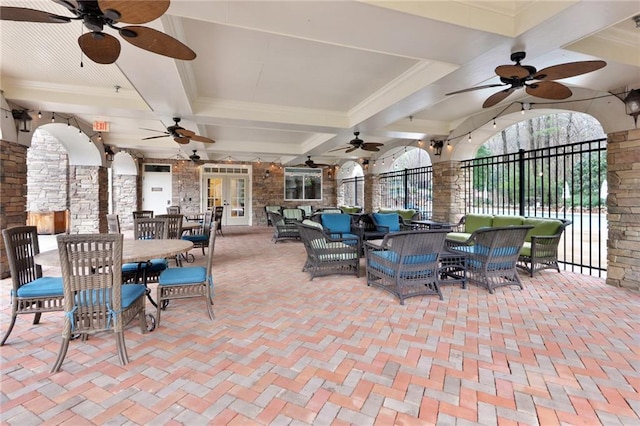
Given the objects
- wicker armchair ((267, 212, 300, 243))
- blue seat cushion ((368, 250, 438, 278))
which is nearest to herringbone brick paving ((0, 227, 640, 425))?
blue seat cushion ((368, 250, 438, 278))

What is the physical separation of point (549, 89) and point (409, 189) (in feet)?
22.7

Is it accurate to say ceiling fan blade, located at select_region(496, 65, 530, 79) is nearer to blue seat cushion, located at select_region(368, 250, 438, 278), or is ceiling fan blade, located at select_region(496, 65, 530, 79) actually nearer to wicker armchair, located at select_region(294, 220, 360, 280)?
blue seat cushion, located at select_region(368, 250, 438, 278)

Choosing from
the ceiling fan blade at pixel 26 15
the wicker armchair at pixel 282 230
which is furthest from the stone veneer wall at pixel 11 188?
the wicker armchair at pixel 282 230

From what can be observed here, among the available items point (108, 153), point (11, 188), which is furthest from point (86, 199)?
point (11, 188)

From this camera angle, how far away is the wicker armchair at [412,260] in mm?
3445

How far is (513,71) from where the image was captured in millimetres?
2896

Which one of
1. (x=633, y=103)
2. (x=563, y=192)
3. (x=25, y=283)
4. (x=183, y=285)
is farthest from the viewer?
(x=563, y=192)

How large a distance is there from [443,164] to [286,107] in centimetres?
423

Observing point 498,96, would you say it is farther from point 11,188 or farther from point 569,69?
point 11,188

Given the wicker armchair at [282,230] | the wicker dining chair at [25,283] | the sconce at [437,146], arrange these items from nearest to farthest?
1. the wicker dining chair at [25,283]
2. the sconce at [437,146]
3. the wicker armchair at [282,230]

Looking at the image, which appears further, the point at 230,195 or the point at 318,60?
the point at 230,195

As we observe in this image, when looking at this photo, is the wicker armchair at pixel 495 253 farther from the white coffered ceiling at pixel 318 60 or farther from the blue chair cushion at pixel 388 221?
the blue chair cushion at pixel 388 221

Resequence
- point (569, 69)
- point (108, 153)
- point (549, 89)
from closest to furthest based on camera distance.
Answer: point (569, 69) → point (549, 89) → point (108, 153)

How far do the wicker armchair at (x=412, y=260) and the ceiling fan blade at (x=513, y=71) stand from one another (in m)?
1.75
